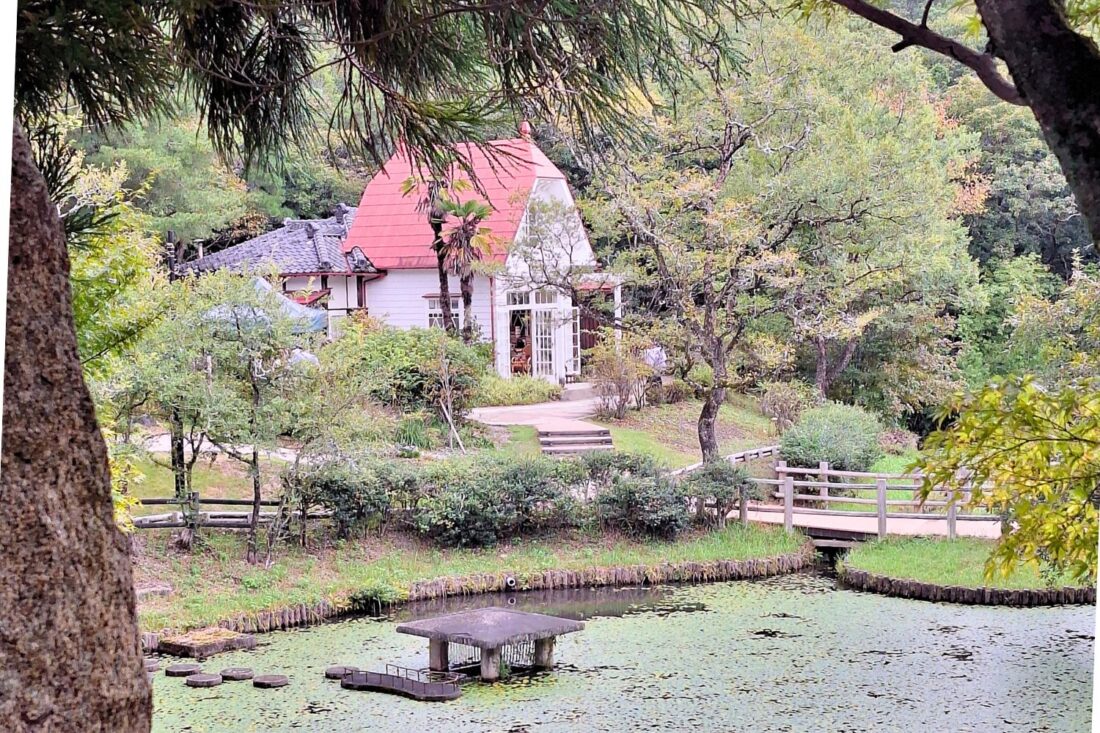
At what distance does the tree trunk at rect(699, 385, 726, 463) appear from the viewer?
8.23m

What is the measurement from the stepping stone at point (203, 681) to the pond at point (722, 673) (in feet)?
0.13

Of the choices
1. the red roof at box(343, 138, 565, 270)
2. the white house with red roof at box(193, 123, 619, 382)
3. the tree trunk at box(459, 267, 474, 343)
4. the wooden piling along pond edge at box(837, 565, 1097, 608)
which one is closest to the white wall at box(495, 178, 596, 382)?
the white house with red roof at box(193, 123, 619, 382)

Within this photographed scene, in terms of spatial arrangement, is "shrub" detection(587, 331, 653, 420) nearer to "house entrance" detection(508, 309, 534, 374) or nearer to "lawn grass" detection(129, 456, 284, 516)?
"house entrance" detection(508, 309, 534, 374)

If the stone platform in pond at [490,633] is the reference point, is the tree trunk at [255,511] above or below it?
above

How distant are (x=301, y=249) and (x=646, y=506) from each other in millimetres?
2958

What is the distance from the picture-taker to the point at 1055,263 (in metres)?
5.50

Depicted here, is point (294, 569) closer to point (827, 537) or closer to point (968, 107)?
point (827, 537)

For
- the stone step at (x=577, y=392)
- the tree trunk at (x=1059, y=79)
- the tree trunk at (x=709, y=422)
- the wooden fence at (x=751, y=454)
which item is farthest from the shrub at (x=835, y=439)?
the tree trunk at (x=1059, y=79)

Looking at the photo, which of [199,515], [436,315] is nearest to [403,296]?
[436,315]

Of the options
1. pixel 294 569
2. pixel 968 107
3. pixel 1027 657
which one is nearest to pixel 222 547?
pixel 294 569

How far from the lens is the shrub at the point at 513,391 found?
342 inches

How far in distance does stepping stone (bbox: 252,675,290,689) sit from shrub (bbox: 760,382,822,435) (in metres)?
4.27

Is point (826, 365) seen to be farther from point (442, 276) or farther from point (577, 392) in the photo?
point (442, 276)

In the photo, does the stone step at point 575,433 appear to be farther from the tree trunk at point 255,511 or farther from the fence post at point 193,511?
the fence post at point 193,511
